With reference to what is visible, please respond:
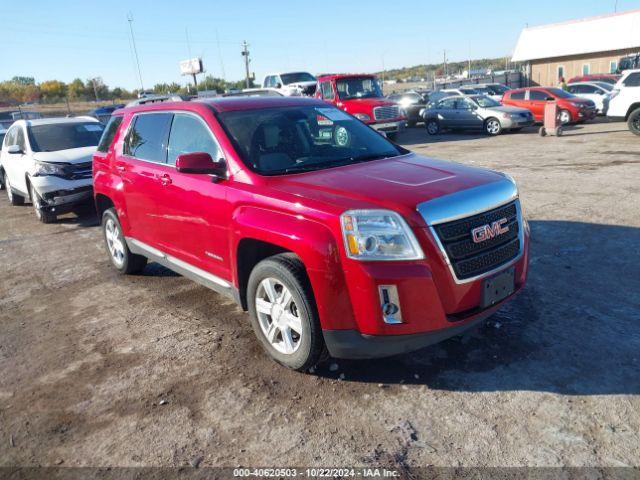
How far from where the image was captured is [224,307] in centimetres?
504

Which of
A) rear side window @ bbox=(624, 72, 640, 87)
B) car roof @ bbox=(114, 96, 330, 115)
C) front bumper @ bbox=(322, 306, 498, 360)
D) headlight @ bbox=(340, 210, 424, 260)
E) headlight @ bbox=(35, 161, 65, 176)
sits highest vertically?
car roof @ bbox=(114, 96, 330, 115)

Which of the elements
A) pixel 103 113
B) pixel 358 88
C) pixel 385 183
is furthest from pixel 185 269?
pixel 103 113

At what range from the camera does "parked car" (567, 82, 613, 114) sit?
857 inches

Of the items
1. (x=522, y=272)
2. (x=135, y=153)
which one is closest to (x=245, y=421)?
(x=522, y=272)

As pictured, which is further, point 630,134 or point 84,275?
point 630,134

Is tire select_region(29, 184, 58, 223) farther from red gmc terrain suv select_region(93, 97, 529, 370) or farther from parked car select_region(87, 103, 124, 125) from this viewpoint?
parked car select_region(87, 103, 124, 125)

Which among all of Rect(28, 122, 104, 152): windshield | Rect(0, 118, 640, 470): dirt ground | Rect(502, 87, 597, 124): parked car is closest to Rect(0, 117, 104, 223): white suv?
Rect(28, 122, 104, 152): windshield

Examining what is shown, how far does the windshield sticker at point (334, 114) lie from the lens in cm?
484

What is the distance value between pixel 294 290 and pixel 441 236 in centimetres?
99

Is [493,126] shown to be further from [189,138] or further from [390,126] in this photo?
[189,138]

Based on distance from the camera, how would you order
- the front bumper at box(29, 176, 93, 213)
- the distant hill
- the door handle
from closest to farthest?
1. the door handle
2. the front bumper at box(29, 176, 93, 213)
3. the distant hill

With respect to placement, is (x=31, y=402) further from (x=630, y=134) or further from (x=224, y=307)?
(x=630, y=134)

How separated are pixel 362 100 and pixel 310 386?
15232 millimetres

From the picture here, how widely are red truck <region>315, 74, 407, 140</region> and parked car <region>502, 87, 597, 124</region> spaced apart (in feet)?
18.7
